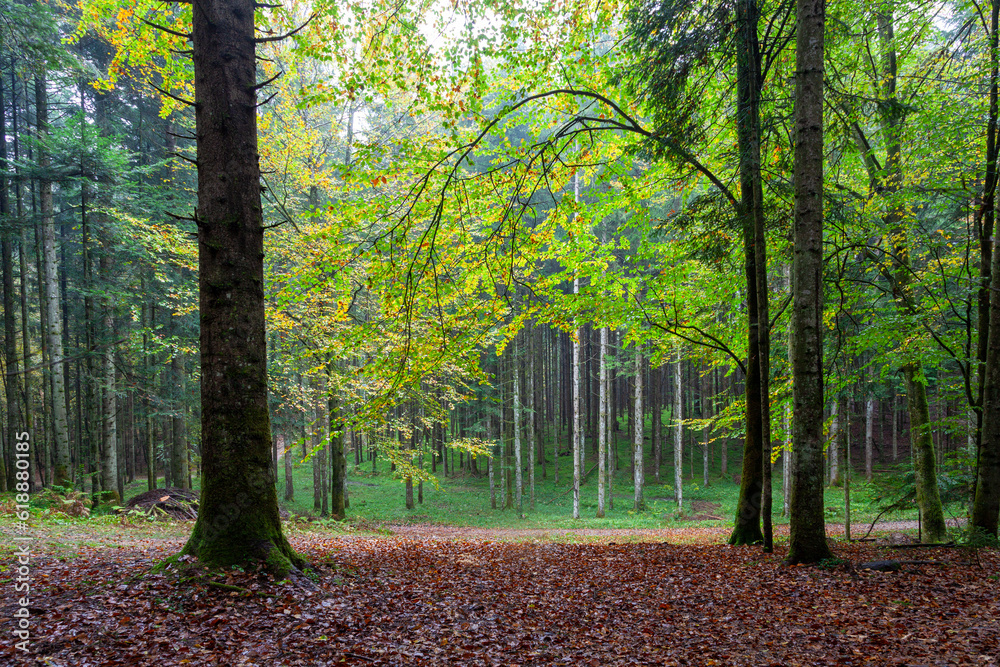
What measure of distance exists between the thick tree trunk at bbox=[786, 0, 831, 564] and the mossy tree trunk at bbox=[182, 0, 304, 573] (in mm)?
6176

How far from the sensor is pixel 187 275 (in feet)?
55.5

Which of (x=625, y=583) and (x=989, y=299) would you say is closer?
(x=625, y=583)

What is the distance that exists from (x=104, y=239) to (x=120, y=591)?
15.0 metres

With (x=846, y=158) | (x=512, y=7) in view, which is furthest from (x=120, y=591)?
(x=846, y=158)

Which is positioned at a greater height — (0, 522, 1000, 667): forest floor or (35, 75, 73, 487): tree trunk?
(35, 75, 73, 487): tree trunk

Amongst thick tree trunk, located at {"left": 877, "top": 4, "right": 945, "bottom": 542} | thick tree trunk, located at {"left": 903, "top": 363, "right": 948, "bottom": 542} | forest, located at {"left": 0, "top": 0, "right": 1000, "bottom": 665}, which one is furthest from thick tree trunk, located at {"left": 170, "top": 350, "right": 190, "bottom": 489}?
thick tree trunk, located at {"left": 903, "top": 363, "right": 948, "bottom": 542}

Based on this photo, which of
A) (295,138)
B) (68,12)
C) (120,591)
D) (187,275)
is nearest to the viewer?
(120,591)

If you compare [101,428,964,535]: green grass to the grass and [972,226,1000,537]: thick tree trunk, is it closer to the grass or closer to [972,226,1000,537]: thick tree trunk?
the grass

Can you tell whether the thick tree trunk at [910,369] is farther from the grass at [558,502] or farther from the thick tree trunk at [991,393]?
Result: the grass at [558,502]

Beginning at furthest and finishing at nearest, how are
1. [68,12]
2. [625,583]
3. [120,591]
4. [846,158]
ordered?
[68,12] → [846,158] → [625,583] → [120,591]

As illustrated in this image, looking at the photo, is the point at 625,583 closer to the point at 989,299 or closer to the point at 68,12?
the point at 989,299

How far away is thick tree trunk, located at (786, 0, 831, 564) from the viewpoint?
6.06m

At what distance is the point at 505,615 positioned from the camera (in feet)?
15.6

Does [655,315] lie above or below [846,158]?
below
